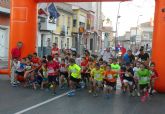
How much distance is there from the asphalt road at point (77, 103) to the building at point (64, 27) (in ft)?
94.8

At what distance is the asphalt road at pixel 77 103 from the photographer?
9602mm

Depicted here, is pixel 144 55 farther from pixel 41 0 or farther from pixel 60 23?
pixel 60 23

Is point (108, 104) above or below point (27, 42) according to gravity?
below

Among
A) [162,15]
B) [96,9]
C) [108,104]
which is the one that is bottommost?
[108,104]

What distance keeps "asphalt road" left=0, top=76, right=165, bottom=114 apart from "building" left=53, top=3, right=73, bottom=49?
28.9 metres

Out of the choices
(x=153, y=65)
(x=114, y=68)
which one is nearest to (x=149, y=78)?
(x=153, y=65)

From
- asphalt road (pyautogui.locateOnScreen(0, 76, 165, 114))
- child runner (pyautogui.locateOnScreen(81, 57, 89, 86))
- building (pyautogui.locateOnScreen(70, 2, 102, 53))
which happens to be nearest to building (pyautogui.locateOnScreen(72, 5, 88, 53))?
building (pyautogui.locateOnScreen(70, 2, 102, 53))

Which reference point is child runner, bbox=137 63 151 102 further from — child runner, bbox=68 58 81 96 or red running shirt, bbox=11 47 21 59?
red running shirt, bbox=11 47 21 59

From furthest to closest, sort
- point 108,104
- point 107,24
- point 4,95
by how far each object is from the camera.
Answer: point 107,24 < point 4,95 < point 108,104

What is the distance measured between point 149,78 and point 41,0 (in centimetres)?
561

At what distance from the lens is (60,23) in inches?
1684

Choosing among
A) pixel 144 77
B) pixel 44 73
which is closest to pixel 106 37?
pixel 44 73

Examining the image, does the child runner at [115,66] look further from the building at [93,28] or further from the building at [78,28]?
the building at [93,28]

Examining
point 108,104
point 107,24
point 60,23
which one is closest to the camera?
point 108,104
